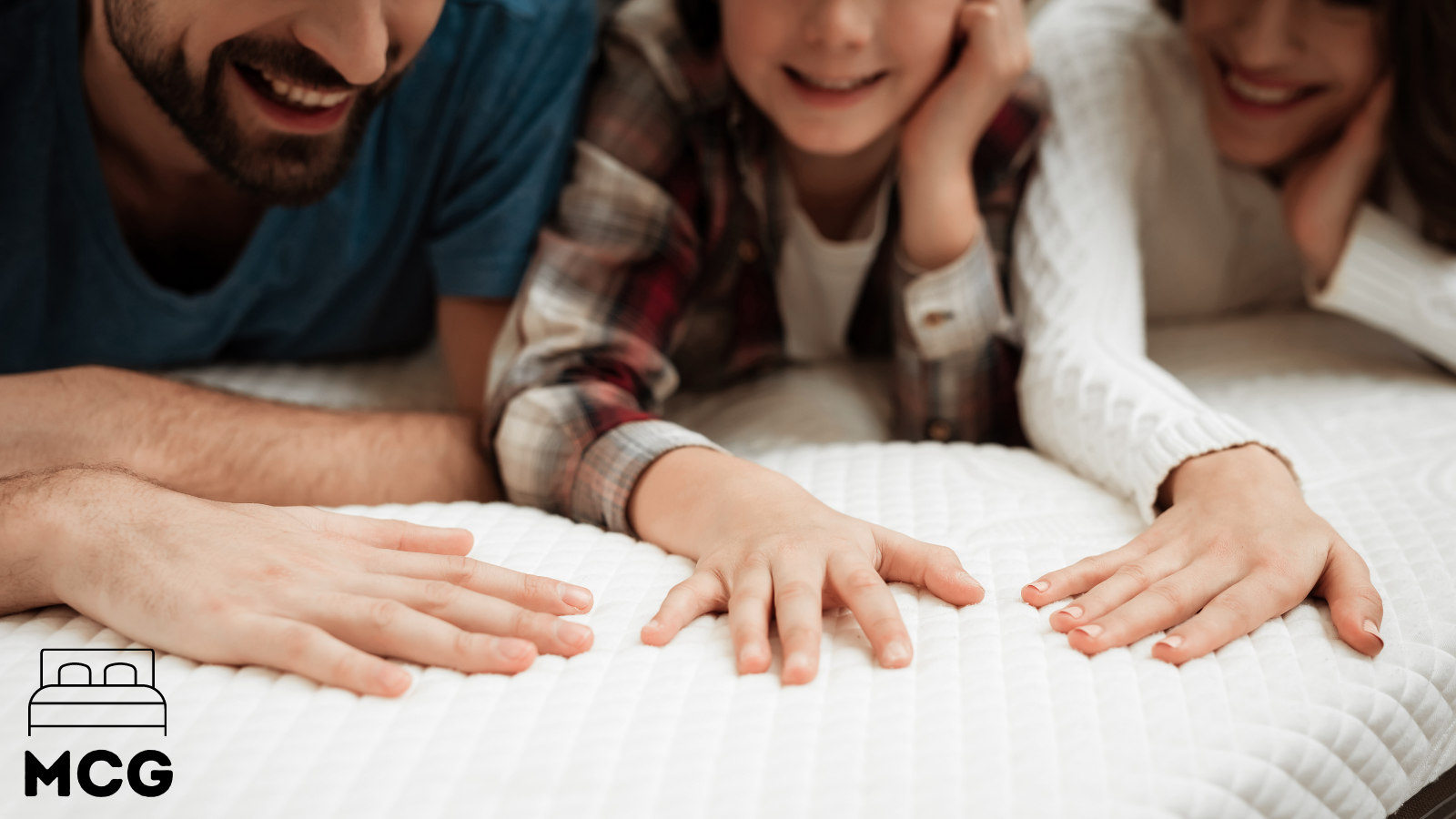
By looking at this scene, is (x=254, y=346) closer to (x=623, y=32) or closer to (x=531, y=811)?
(x=623, y=32)

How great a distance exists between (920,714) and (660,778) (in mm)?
142

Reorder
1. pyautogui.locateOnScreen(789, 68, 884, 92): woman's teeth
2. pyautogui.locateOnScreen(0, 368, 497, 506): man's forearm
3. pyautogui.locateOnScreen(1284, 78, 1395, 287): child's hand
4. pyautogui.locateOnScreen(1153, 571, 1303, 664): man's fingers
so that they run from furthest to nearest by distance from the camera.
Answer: pyautogui.locateOnScreen(1284, 78, 1395, 287): child's hand, pyautogui.locateOnScreen(789, 68, 884, 92): woman's teeth, pyautogui.locateOnScreen(0, 368, 497, 506): man's forearm, pyautogui.locateOnScreen(1153, 571, 1303, 664): man's fingers

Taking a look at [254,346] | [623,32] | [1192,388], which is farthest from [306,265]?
[1192,388]

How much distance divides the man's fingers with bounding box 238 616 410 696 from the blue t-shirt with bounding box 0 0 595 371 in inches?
19.5

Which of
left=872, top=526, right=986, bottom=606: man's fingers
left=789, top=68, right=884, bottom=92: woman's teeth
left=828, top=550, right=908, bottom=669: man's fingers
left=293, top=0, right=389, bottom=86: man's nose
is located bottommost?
left=872, top=526, right=986, bottom=606: man's fingers

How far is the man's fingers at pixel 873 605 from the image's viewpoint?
0.61 m

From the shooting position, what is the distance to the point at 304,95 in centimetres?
88

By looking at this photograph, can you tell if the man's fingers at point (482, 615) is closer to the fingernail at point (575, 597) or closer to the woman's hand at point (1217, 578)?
the fingernail at point (575, 597)

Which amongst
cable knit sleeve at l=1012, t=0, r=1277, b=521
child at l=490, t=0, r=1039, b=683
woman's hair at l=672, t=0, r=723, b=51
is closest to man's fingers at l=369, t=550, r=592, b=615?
child at l=490, t=0, r=1039, b=683

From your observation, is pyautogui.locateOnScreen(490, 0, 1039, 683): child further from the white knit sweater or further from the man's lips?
the man's lips

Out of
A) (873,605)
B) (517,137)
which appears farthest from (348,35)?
(873,605)

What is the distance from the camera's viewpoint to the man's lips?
0.86 m

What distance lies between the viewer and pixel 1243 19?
1.05 metres

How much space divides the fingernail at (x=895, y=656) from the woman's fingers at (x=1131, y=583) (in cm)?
10
